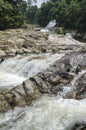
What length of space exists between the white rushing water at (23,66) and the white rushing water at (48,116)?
6.01 m

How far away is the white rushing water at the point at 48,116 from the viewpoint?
10258 mm

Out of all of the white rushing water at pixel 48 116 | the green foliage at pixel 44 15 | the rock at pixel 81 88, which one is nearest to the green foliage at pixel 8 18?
the rock at pixel 81 88

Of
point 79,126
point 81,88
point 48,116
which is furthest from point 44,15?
point 79,126

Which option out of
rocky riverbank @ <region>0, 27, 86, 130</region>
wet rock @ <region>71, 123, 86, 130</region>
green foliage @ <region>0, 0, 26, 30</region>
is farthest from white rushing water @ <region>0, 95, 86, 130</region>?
green foliage @ <region>0, 0, 26, 30</region>

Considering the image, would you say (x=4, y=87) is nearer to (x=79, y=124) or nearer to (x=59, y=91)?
(x=59, y=91)

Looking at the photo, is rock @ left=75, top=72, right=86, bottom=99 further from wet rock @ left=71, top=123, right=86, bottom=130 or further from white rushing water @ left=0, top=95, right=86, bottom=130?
wet rock @ left=71, top=123, right=86, bottom=130

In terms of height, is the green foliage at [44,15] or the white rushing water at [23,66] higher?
the white rushing water at [23,66]

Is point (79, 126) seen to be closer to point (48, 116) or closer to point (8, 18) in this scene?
point (48, 116)

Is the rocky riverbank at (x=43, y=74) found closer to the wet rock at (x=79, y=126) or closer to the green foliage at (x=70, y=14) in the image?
the wet rock at (x=79, y=126)

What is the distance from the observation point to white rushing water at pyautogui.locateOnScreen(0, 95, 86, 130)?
10.3 m

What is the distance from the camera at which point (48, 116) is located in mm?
10688

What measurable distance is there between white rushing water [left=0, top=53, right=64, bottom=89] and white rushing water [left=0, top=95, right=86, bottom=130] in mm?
6008

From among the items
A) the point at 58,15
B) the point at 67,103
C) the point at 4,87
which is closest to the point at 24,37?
the point at 4,87

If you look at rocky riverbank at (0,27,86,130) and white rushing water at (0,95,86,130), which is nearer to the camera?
white rushing water at (0,95,86,130)
